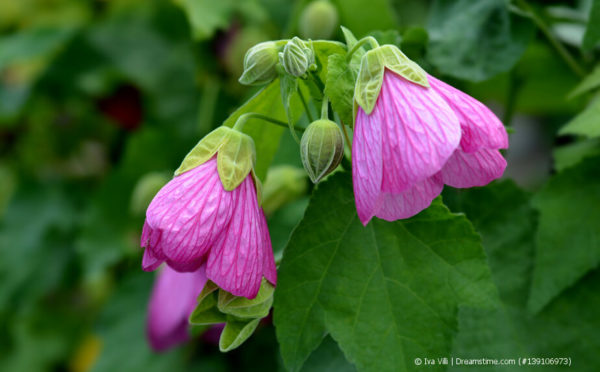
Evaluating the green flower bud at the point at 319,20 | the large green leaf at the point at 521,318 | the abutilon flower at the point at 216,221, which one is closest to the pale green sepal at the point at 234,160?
the abutilon flower at the point at 216,221

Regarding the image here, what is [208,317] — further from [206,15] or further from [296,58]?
[206,15]

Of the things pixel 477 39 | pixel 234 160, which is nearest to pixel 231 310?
pixel 234 160

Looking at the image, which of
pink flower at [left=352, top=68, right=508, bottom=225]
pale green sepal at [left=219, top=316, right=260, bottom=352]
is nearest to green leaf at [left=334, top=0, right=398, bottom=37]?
pink flower at [left=352, top=68, right=508, bottom=225]

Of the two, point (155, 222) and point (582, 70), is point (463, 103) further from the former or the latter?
point (582, 70)

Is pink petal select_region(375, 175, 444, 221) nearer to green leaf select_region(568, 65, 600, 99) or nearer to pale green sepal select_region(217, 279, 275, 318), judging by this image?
pale green sepal select_region(217, 279, 275, 318)

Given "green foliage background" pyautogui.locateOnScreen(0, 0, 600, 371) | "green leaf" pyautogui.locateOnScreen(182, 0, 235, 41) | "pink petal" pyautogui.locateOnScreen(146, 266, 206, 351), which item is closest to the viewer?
"green foliage background" pyautogui.locateOnScreen(0, 0, 600, 371)

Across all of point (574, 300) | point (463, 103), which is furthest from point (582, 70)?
point (463, 103)
